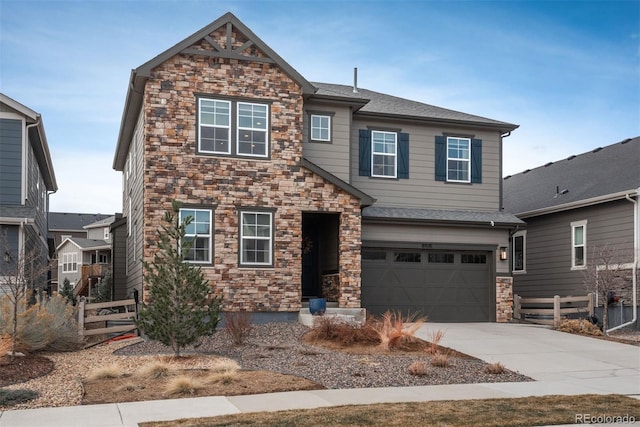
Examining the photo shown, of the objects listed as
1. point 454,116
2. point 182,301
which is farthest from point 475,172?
point 182,301

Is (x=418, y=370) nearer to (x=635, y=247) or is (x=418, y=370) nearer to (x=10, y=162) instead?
(x=635, y=247)

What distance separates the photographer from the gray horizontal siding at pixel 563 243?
68.4ft

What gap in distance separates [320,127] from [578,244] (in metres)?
9.30

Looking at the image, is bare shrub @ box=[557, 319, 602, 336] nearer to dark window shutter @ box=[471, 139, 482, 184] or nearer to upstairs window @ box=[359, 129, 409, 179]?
dark window shutter @ box=[471, 139, 482, 184]

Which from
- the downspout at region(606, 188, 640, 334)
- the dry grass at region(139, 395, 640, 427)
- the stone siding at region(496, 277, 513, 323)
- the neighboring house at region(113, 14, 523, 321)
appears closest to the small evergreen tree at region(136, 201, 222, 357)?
the neighboring house at region(113, 14, 523, 321)

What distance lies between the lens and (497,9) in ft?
54.6

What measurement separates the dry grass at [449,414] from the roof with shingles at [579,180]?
11.9 meters

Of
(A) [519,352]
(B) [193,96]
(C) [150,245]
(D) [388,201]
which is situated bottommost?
(A) [519,352]

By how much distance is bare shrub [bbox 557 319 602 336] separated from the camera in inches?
731

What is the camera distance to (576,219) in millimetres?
22859

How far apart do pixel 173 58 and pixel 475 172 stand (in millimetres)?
10190

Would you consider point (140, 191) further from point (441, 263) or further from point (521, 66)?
point (521, 66)

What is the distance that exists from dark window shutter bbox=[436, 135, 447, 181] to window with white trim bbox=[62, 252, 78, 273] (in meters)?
39.2

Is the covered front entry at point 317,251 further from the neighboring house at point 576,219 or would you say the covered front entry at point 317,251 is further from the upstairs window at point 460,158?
the neighboring house at point 576,219
